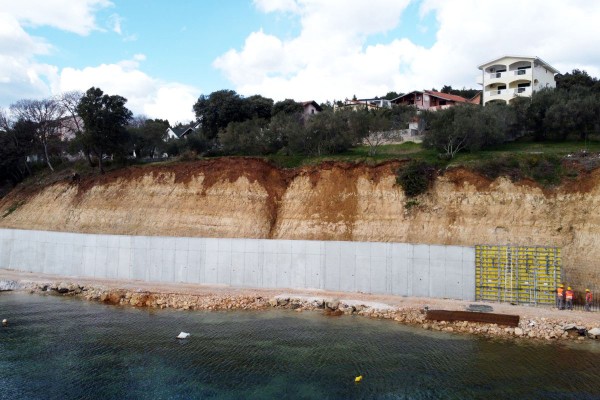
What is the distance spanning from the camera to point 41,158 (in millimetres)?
53031

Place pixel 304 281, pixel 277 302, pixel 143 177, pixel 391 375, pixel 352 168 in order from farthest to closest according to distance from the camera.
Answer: pixel 143 177
pixel 352 168
pixel 304 281
pixel 277 302
pixel 391 375

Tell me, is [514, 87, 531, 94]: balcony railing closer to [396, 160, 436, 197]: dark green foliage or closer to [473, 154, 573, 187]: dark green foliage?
[473, 154, 573, 187]: dark green foliage

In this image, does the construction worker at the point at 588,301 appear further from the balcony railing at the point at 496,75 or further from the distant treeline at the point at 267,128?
the balcony railing at the point at 496,75

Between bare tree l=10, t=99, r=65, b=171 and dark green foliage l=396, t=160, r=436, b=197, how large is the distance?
37890 mm

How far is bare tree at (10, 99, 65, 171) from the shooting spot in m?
49.5

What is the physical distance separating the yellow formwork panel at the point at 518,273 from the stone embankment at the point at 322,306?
2.69 meters

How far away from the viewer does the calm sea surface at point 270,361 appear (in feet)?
50.3

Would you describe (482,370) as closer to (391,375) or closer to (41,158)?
(391,375)

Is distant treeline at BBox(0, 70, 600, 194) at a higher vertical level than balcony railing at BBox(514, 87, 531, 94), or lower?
lower

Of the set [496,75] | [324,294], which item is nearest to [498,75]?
[496,75]

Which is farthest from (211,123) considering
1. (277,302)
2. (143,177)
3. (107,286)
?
(277,302)

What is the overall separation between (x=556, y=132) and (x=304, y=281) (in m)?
26.2

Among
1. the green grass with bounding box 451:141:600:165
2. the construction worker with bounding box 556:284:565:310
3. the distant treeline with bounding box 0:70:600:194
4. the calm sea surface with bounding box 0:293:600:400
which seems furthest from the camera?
the distant treeline with bounding box 0:70:600:194

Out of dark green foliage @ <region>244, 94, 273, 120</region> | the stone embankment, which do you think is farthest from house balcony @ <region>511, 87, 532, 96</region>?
the stone embankment
